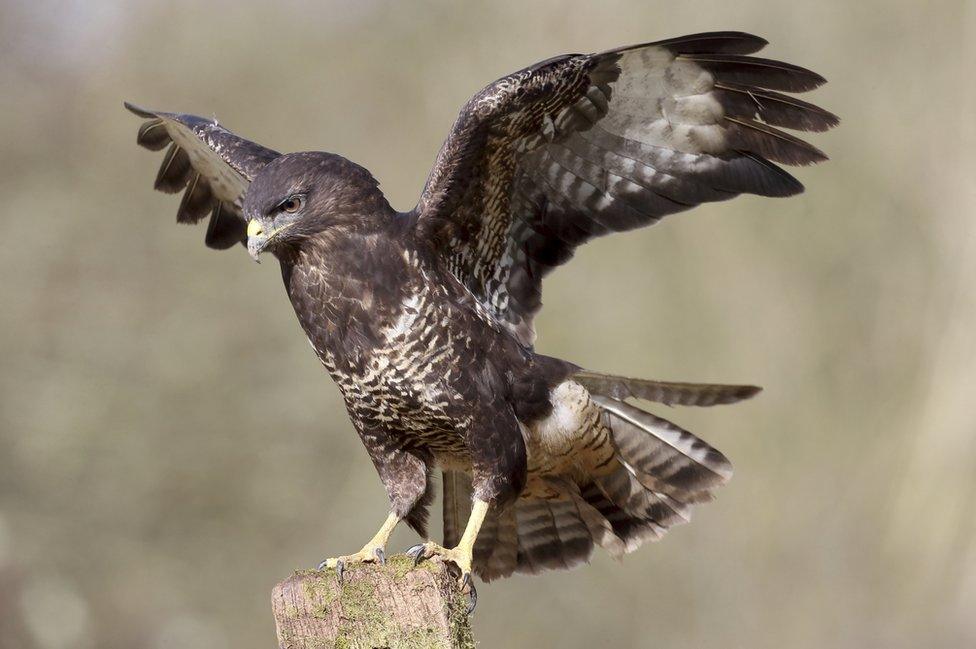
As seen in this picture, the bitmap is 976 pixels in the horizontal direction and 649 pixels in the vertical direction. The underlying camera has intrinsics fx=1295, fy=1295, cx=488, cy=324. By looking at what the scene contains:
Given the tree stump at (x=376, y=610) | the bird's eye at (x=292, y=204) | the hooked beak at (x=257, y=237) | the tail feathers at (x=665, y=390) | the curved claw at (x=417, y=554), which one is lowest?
the tree stump at (x=376, y=610)

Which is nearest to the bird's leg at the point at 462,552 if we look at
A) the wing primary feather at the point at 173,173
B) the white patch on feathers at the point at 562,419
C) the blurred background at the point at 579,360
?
the white patch on feathers at the point at 562,419

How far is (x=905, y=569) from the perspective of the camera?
32.6 feet

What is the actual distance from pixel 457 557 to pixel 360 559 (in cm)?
35

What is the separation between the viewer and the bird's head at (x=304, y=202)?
4.74 metres

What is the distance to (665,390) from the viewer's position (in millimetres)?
5266

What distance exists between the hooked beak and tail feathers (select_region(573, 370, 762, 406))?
54.2 inches

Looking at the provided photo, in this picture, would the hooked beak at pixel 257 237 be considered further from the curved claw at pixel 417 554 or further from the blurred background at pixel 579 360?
the blurred background at pixel 579 360

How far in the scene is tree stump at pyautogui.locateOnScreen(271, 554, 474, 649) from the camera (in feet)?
13.1

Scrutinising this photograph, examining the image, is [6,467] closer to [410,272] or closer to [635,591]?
[635,591]

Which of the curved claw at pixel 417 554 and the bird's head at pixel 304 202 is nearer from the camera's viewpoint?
the curved claw at pixel 417 554

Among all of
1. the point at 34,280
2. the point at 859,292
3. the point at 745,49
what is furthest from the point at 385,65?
the point at 745,49

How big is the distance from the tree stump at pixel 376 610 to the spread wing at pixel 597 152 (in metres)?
1.47

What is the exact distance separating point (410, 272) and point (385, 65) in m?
6.55

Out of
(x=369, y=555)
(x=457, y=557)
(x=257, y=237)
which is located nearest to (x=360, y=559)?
(x=369, y=555)
